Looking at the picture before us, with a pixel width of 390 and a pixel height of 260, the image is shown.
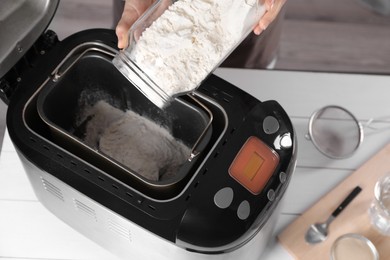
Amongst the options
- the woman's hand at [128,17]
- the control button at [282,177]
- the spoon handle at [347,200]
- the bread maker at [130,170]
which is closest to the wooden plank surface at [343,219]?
the spoon handle at [347,200]

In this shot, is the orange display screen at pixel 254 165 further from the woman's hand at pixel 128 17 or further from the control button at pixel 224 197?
Answer: the woman's hand at pixel 128 17

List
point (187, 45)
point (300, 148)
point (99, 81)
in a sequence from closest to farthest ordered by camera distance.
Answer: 1. point (187, 45)
2. point (99, 81)
3. point (300, 148)

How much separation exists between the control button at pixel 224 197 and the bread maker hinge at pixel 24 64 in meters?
0.37

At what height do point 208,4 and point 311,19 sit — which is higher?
point 208,4

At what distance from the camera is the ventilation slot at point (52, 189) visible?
886mm

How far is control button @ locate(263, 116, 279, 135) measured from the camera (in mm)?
862

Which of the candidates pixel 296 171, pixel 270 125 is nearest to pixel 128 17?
pixel 270 125

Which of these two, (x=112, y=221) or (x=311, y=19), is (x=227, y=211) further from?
(x=311, y=19)

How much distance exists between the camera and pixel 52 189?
0.90 m

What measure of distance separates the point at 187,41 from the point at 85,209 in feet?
1.07

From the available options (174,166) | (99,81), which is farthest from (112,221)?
(99,81)

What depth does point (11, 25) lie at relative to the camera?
913 mm

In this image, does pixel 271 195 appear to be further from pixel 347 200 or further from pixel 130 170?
pixel 347 200

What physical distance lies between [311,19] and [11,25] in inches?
47.7
